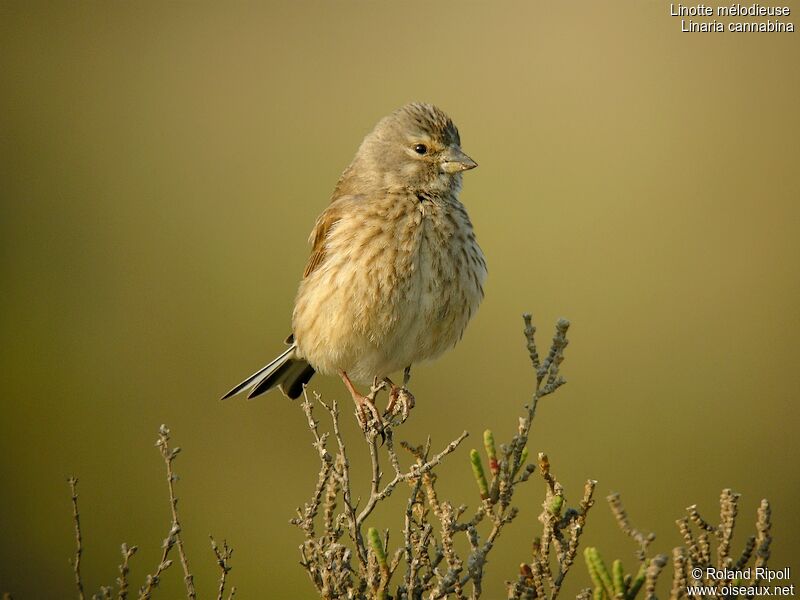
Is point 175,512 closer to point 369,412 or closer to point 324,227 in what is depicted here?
point 369,412

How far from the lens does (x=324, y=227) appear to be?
4539 mm

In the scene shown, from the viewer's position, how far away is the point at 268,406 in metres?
8.95

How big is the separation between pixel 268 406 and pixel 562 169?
Answer: 12.7 ft

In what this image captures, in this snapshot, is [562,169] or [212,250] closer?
[212,250]

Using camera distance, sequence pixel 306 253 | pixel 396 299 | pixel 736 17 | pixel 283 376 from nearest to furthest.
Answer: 1. pixel 396 299
2. pixel 283 376
3. pixel 306 253
4. pixel 736 17

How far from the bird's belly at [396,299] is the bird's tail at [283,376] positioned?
43 centimetres

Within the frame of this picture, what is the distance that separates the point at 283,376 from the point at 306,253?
202 inches

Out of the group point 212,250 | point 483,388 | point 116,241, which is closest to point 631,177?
point 483,388

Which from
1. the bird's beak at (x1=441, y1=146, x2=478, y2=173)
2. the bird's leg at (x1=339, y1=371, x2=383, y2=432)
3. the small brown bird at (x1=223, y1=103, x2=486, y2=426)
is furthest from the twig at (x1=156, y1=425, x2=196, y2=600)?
the bird's beak at (x1=441, y1=146, x2=478, y2=173)

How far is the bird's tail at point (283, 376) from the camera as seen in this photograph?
4789 mm

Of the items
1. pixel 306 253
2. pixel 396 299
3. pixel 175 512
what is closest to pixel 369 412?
pixel 396 299

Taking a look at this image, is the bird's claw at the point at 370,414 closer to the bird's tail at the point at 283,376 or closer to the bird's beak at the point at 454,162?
the bird's tail at the point at 283,376

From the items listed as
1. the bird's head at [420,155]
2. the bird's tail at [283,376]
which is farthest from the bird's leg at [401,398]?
the bird's head at [420,155]

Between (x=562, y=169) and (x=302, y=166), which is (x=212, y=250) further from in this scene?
(x=562, y=169)
